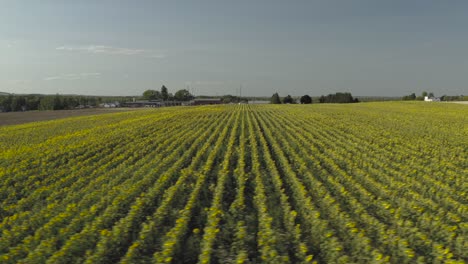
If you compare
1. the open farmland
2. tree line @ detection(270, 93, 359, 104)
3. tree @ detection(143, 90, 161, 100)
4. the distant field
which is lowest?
the open farmland

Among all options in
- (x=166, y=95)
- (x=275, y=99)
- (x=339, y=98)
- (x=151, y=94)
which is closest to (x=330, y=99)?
(x=339, y=98)

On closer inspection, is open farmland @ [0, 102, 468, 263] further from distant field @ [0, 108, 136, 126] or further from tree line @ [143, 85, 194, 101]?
tree line @ [143, 85, 194, 101]

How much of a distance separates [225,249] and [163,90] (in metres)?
141

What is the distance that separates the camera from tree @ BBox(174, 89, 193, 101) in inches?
6137

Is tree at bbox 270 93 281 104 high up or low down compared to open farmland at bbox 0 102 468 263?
up

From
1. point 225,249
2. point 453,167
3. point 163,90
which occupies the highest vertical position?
point 163,90

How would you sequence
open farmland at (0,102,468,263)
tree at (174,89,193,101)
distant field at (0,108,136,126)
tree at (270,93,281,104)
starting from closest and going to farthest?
open farmland at (0,102,468,263) → distant field at (0,108,136,126) → tree at (270,93,281,104) → tree at (174,89,193,101)

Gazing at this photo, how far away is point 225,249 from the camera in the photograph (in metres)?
4.13

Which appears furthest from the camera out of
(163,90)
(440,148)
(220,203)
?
(163,90)

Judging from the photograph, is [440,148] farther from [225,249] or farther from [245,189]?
[225,249]

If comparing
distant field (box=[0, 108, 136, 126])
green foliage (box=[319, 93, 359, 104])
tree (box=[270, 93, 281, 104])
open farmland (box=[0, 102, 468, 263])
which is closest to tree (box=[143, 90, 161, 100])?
tree (box=[270, 93, 281, 104])

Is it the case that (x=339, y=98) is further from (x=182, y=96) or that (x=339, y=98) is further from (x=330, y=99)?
(x=182, y=96)

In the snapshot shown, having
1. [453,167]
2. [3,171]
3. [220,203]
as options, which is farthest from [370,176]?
[3,171]

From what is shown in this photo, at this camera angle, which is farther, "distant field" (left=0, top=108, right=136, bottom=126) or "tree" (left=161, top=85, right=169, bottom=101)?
"tree" (left=161, top=85, right=169, bottom=101)
